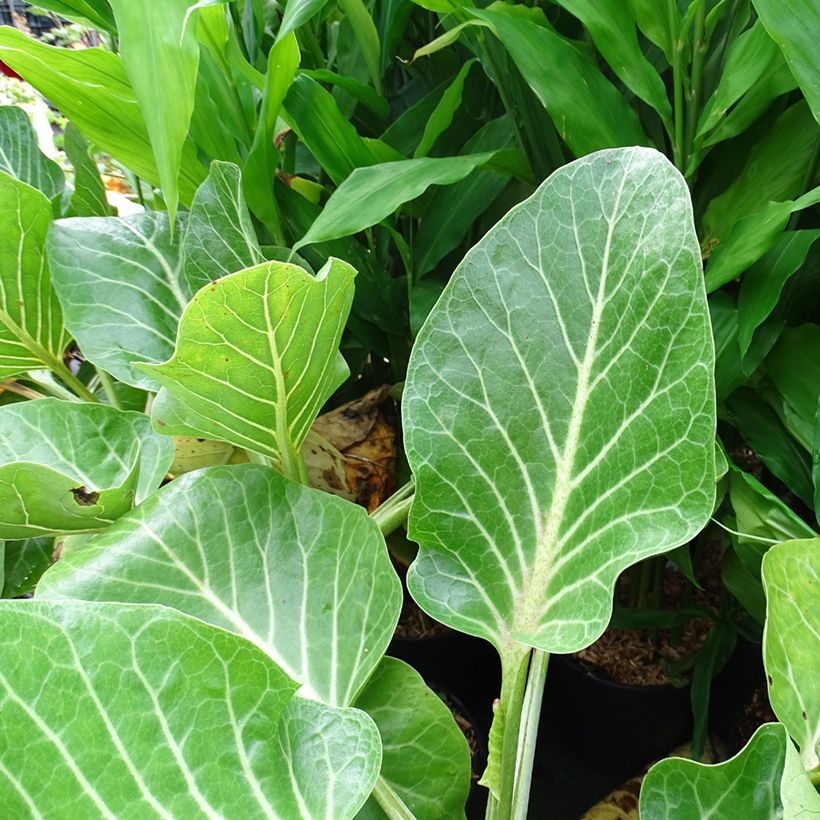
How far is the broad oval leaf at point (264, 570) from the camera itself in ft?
1.06

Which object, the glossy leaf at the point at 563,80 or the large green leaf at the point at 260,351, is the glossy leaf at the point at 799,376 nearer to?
the glossy leaf at the point at 563,80

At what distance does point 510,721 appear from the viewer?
1.02ft

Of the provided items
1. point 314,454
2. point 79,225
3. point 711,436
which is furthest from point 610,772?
point 79,225

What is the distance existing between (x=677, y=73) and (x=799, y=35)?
3.5 inches

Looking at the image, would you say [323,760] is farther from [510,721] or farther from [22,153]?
[22,153]

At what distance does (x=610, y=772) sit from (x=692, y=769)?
17.3 inches

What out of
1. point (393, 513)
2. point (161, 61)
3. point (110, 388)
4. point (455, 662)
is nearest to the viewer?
point (161, 61)

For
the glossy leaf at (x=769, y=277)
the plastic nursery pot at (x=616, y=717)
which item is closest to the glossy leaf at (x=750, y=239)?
the glossy leaf at (x=769, y=277)

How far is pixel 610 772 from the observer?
2.26ft

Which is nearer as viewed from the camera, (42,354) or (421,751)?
(421,751)

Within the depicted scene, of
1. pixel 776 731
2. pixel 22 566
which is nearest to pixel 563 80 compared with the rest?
pixel 776 731

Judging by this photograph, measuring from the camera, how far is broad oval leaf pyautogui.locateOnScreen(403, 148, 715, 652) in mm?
267

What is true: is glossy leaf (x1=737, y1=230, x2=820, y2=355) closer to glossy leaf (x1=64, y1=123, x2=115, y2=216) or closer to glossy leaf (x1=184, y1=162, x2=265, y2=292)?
glossy leaf (x1=184, y1=162, x2=265, y2=292)

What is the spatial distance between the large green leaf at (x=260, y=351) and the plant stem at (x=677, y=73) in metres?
0.24
